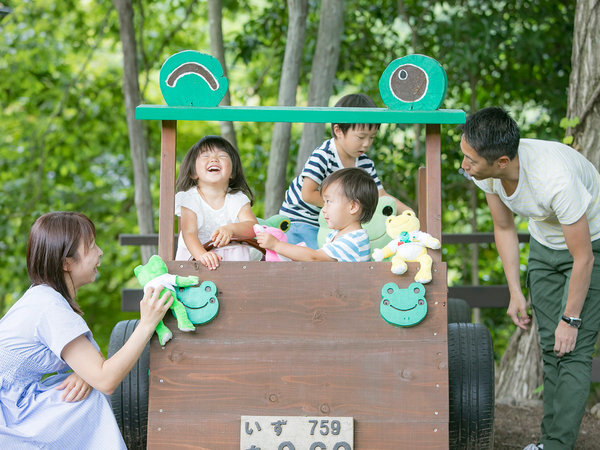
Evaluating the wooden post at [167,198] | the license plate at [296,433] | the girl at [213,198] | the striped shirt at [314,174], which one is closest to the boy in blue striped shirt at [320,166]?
the striped shirt at [314,174]

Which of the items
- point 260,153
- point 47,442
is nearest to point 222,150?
point 47,442

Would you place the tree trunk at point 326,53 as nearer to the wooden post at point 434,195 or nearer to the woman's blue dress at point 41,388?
the wooden post at point 434,195

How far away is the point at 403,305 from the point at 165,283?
0.85 m

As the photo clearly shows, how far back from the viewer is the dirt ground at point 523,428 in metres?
4.23

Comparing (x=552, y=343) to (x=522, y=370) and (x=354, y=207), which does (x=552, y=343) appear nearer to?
(x=354, y=207)

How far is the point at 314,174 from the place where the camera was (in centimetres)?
383

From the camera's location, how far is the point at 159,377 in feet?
8.98

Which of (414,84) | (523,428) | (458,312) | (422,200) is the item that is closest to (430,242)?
(414,84)

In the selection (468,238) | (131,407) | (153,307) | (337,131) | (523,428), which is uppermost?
(337,131)

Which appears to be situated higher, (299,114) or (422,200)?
(299,114)

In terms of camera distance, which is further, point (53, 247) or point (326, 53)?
point (326, 53)

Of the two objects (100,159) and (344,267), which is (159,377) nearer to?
(344,267)

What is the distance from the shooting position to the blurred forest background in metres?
5.85

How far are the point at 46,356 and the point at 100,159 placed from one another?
21.7 ft
